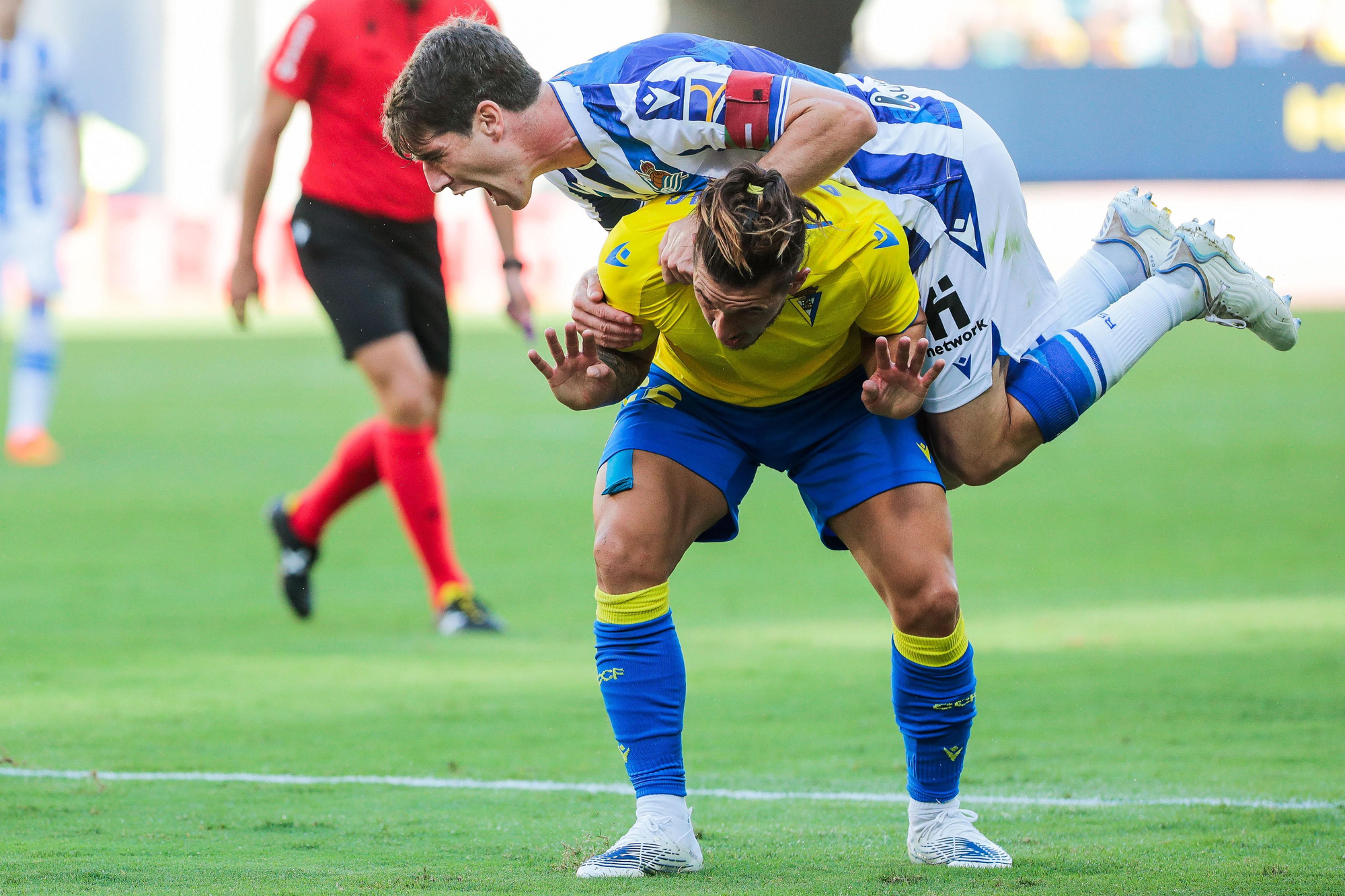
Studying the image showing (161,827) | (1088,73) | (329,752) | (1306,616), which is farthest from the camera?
(1088,73)

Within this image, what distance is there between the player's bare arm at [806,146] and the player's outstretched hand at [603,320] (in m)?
0.17

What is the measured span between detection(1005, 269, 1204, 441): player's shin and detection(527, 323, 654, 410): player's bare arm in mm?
931

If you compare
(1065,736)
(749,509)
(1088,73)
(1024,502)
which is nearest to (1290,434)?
(1024,502)

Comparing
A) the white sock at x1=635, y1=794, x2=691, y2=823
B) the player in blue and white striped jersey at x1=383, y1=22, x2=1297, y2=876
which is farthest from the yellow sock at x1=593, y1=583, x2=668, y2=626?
the white sock at x1=635, y1=794, x2=691, y2=823

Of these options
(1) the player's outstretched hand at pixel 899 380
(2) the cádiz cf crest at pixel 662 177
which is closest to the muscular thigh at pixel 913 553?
(1) the player's outstretched hand at pixel 899 380

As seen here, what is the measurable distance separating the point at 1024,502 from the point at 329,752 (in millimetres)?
6260

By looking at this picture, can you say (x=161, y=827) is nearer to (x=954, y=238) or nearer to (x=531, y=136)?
(x=531, y=136)

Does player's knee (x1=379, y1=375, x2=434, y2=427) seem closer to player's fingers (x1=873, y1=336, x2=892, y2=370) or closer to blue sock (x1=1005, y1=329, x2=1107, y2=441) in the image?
blue sock (x1=1005, y1=329, x2=1107, y2=441)

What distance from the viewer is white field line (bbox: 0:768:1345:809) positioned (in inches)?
167

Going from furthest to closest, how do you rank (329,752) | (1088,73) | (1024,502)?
(1088,73) < (1024,502) < (329,752)

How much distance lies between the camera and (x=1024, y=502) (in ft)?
33.9

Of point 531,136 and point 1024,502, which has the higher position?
point 531,136

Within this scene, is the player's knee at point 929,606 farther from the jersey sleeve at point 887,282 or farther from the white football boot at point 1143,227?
the white football boot at point 1143,227

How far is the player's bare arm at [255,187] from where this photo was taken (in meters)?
6.62
